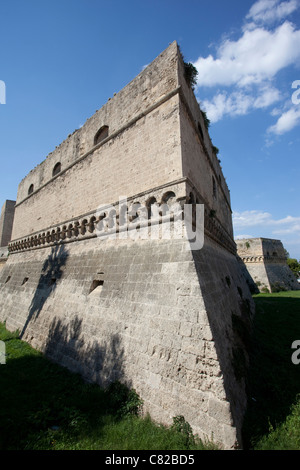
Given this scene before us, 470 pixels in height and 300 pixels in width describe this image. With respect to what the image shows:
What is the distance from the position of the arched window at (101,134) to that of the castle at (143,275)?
5 cm

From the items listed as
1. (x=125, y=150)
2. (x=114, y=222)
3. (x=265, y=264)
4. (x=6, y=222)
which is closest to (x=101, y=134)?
(x=125, y=150)

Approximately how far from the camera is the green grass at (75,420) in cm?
313

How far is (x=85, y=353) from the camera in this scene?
5.28 meters

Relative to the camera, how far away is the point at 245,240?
24703 mm

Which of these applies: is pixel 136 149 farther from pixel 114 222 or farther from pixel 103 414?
pixel 103 414

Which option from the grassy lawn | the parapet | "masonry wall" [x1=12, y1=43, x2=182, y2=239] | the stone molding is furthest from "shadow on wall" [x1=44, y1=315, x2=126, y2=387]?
"masonry wall" [x1=12, y1=43, x2=182, y2=239]

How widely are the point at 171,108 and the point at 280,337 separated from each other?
8.50 metres

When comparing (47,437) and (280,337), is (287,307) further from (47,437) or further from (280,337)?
(47,437)

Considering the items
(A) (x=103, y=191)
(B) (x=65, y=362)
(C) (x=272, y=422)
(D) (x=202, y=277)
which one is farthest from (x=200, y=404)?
(A) (x=103, y=191)

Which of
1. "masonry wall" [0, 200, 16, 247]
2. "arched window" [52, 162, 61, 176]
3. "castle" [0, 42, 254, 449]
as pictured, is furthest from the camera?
"masonry wall" [0, 200, 16, 247]

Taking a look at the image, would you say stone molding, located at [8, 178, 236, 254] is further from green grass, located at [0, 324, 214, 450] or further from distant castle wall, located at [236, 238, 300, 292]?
distant castle wall, located at [236, 238, 300, 292]

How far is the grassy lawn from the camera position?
3148 mm
